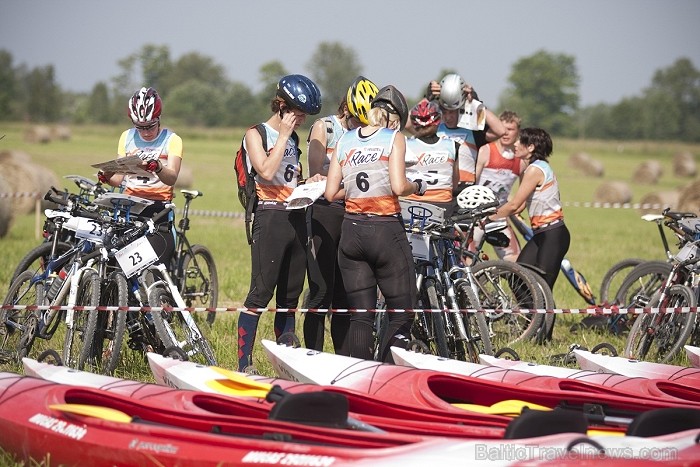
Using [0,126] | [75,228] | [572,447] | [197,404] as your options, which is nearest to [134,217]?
[75,228]

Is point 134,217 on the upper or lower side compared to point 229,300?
upper

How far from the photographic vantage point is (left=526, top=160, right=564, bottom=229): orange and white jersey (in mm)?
10078

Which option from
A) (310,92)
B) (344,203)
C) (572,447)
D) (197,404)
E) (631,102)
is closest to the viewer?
(572,447)

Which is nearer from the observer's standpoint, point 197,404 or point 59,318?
point 197,404

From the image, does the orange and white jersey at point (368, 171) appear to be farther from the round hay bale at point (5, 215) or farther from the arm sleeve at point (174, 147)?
the round hay bale at point (5, 215)

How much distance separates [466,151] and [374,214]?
348 centimetres

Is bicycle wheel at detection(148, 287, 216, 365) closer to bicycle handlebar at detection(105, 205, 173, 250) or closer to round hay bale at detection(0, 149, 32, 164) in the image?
bicycle handlebar at detection(105, 205, 173, 250)

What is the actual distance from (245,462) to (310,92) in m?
3.38

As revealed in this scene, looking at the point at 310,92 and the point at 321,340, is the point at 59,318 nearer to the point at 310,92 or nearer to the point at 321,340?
the point at 321,340

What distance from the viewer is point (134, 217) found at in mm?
8039

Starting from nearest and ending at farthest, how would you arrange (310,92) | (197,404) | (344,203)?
1. (197,404)
2. (310,92)
3. (344,203)

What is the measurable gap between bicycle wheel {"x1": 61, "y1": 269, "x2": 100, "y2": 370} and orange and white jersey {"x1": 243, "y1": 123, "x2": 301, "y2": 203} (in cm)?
132

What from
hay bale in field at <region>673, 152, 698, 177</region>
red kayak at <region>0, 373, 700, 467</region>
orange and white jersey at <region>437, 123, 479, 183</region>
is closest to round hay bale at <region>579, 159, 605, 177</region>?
hay bale in field at <region>673, 152, 698, 177</region>

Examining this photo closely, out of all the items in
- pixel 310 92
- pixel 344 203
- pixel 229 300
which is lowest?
pixel 229 300
